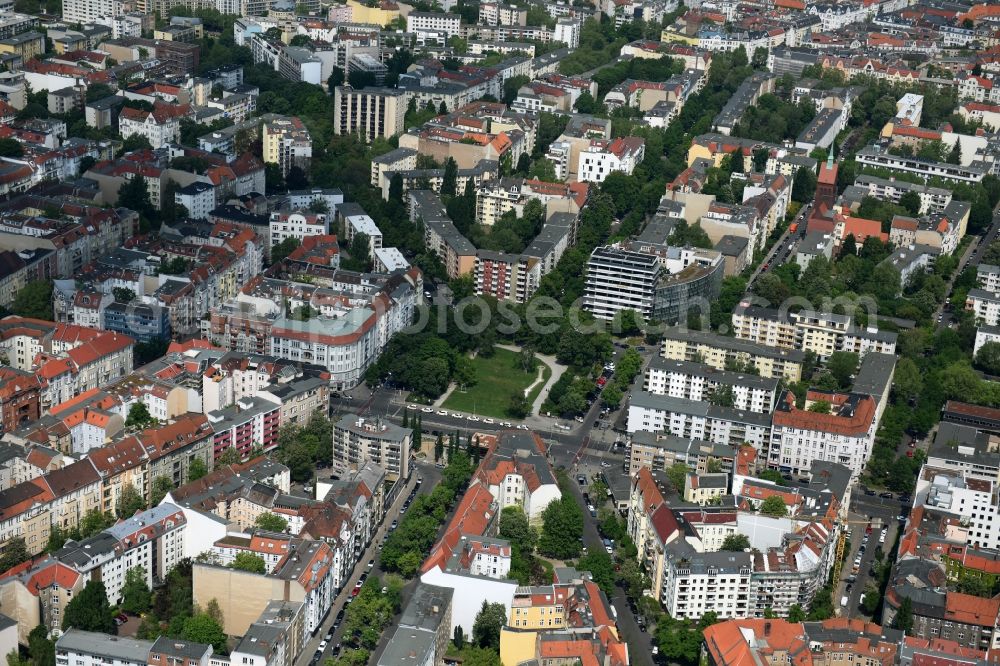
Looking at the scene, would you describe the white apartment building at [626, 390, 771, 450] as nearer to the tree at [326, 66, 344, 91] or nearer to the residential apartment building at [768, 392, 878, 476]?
the residential apartment building at [768, 392, 878, 476]

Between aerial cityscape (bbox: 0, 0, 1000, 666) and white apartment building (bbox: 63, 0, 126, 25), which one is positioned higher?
white apartment building (bbox: 63, 0, 126, 25)

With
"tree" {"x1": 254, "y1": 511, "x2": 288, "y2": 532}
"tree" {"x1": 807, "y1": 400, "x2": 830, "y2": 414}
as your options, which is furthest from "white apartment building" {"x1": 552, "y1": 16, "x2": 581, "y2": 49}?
"tree" {"x1": 254, "y1": 511, "x2": 288, "y2": 532}

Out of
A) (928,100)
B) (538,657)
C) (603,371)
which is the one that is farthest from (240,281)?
(928,100)

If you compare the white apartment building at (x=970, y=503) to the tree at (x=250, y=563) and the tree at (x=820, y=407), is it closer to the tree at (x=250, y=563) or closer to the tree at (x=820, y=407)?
the tree at (x=820, y=407)

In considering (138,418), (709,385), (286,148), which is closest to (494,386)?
(709,385)

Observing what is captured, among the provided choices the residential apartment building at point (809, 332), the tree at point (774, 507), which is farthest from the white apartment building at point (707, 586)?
the residential apartment building at point (809, 332)

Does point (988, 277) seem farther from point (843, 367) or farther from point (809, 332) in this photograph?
point (843, 367)

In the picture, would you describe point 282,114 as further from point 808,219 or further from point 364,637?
point 364,637
